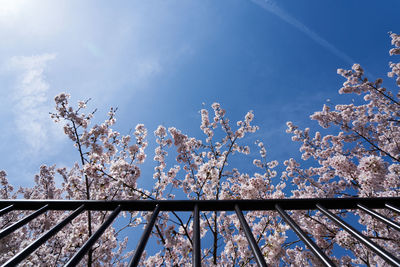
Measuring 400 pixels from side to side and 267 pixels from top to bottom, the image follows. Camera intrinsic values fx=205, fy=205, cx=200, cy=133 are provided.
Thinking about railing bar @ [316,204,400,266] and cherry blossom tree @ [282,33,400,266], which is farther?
cherry blossom tree @ [282,33,400,266]

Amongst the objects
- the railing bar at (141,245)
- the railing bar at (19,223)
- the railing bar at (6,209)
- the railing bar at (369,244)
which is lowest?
the railing bar at (369,244)

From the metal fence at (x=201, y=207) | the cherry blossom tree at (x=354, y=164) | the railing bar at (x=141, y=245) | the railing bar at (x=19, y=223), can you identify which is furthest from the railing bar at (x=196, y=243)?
the cherry blossom tree at (x=354, y=164)

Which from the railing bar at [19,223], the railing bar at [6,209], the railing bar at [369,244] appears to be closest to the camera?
the railing bar at [369,244]

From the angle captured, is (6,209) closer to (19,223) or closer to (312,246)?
(19,223)

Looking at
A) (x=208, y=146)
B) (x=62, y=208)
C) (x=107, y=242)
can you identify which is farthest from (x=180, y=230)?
(x=62, y=208)

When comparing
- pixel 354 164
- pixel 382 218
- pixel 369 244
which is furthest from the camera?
pixel 354 164

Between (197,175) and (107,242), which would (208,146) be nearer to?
(197,175)

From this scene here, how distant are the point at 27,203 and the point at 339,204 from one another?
2.04m

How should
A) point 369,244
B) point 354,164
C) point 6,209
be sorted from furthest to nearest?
point 354,164, point 6,209, point 369,244

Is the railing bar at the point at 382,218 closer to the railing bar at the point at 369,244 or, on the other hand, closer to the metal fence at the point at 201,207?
the metal fence at the point at 201,207

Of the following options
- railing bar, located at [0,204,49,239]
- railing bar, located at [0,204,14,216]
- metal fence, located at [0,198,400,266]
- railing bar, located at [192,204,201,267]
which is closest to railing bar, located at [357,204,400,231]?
metal fence, located at [0,198,400,266]

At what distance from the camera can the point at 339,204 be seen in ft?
4.25

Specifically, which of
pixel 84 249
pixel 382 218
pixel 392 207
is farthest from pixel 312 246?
pixel 84 249

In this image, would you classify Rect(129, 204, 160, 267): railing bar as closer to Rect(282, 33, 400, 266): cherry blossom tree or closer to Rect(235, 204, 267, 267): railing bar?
Rect(235, 204, 267, 267): railing bar
